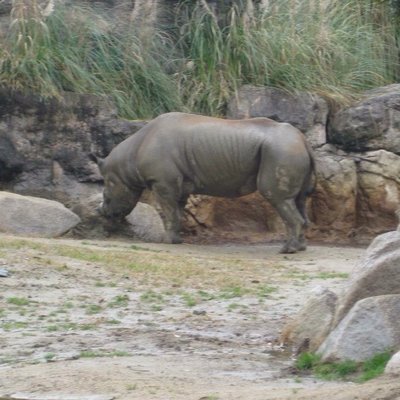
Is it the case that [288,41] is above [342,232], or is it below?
above

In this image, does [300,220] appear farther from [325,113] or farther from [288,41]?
[288,41]

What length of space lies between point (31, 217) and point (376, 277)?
250 inches

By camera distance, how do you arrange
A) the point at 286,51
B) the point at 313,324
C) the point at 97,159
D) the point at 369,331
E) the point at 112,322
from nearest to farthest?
the point at 369,331
the point at 313,324
the point at 112,322
the point at 97,159
the point at 286,51

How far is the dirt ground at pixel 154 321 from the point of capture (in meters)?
7.02

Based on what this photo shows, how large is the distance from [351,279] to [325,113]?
8.34m

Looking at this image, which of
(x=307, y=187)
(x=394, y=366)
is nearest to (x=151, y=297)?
(x=394, y=366)

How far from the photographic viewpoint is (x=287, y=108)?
16.1 m

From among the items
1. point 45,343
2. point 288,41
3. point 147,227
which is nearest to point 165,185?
point 147,227

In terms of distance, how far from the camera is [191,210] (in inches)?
619

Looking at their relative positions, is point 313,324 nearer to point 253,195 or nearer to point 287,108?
point 253,195

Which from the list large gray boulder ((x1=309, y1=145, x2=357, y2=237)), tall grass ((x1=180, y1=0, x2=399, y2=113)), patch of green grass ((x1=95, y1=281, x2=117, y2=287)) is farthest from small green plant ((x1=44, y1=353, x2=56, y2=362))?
tall grass ((x1=180, y1=0, x2=399, y2=113))

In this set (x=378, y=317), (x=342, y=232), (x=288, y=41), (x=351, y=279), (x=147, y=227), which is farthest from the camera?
(x=288, y=41)

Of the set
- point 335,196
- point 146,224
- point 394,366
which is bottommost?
point 146,224

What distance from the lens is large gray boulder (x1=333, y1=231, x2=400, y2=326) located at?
7785 millimetres
